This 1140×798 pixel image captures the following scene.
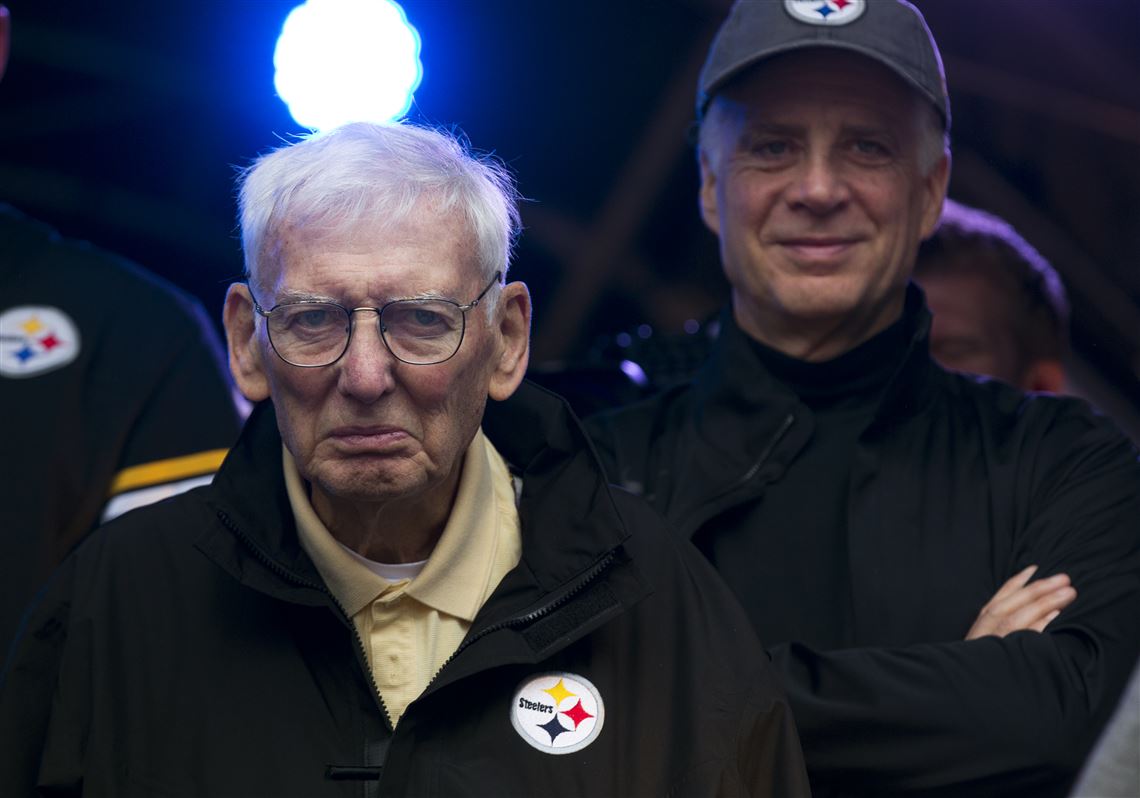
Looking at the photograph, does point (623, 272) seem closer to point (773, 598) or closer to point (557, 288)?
point (557, 288)

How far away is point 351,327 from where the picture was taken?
2223 millimetres

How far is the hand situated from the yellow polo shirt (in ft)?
2.75

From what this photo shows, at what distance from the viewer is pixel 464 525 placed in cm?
236

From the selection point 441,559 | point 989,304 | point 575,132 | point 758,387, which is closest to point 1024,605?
point 758,387

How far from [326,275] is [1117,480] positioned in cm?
143

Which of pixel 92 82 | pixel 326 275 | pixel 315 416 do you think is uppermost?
pixel 92 82

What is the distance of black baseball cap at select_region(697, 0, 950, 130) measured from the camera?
3.04m

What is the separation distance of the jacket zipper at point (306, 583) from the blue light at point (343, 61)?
8.39 feet

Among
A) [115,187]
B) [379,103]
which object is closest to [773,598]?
[379,103]

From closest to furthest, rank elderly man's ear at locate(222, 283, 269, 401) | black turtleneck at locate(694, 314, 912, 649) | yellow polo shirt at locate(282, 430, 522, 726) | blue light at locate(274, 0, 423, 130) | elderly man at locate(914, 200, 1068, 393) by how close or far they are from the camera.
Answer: yellow polo shirt at locate(282, 430, 522, 726), elderly man's ear at locate(222, 283, 269, 401), black turtleneck at locate(694, 314, 912, 649), elderly man at locate(914, 200, 1068, 393), blue light at locate(274, 0, 423, 130)

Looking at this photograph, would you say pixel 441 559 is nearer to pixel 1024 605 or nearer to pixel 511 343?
pixel 511 343

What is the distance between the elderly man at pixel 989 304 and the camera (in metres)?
3.87

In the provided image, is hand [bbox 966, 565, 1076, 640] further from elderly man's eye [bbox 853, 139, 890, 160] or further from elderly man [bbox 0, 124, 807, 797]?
elderly man's eye [bbox 853, 139, 890, 160]

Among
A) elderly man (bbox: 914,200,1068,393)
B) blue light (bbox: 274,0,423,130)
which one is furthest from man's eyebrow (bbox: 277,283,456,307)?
blue light (bbox: 274,0,423,130)
